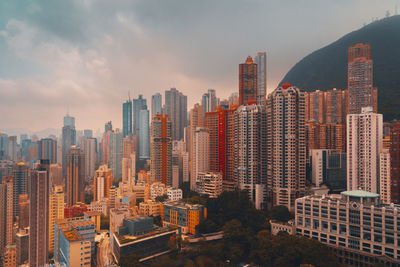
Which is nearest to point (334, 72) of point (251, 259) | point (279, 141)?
point (279, 141)

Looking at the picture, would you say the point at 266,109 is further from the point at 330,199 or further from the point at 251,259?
the point at 251,259

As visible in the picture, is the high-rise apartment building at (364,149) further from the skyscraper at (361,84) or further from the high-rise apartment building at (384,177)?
the skyscraper at (361,84)

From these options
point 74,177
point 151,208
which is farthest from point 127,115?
point 151,208

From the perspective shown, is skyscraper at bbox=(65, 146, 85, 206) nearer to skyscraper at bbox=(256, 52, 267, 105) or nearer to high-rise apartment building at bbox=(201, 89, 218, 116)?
high-rise apartment building at bbox=(201, 89, 218, 116)

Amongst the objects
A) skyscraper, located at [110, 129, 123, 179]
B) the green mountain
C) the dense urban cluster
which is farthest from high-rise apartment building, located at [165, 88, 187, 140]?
the green mountain

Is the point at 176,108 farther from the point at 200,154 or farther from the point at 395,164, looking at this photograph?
the point at 395,164

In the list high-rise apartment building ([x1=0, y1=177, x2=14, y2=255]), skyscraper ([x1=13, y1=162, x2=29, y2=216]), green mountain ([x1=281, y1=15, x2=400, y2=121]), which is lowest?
high-rise apartment building ([x1=0, y1=177, x2=14, y2=255])

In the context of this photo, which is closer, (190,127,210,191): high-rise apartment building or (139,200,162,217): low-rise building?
(139,200,162,217): low-rise building

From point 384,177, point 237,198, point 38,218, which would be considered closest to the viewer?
point 38,218
